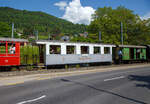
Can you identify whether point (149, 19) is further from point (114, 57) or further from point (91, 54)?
point (91, 54)

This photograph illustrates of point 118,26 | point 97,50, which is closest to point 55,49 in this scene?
point 97,50

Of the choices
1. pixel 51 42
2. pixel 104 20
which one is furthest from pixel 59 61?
pixel 104 20

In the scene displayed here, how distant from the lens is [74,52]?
1700 centimetres

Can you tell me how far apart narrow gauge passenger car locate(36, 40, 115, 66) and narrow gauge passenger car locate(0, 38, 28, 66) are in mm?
2068

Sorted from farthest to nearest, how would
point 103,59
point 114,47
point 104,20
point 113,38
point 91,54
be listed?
point 104,20 < point 113,38 < point 114,47 < point 103,59 < point 91,54

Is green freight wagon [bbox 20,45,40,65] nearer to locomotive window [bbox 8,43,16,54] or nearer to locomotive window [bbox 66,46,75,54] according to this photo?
locomotive window [bbox 8,43,16,54]

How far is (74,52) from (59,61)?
2.41 m

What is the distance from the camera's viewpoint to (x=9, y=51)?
13109mm

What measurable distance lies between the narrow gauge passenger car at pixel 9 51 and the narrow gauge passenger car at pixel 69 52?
2.07 metres

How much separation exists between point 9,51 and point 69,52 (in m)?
6.39

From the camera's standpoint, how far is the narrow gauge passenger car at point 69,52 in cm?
1487

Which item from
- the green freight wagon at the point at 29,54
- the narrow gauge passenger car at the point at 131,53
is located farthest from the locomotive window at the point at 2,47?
the narrow gauge passenger car at the point at 131,53

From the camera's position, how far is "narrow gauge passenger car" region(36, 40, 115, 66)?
14867 mm

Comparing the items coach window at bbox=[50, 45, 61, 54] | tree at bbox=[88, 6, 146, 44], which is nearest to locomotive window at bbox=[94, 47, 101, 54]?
coach window at bbox=[50, 45, 61, 54]
